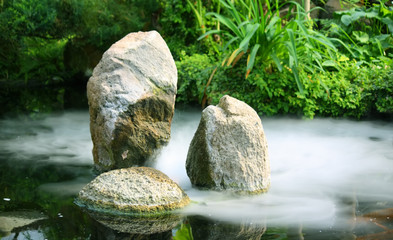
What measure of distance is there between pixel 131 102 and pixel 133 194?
3.32 ft

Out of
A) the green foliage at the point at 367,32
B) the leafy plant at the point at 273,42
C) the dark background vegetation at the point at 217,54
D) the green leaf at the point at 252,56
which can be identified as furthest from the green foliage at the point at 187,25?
the green foliage at the point at 367,32

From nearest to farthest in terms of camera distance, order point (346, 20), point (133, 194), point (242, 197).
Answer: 1. point (133, 194)
2. point (242, 197)
3. point (346, 20)

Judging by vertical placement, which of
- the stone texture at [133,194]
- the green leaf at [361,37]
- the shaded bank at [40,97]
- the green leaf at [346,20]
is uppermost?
the green leaf at [346,20]

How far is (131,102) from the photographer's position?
13.5ft

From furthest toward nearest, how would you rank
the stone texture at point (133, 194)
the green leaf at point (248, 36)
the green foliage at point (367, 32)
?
the green foliage at point (367, 32), the green leaf at point (248, 36), the stone texture at point (133, 194)

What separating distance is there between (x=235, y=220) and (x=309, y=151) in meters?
2.34

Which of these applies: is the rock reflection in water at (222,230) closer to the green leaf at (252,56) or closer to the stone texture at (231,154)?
the stone texture at (231,154)

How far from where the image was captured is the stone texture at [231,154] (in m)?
3.81

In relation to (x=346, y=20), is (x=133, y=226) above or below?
below

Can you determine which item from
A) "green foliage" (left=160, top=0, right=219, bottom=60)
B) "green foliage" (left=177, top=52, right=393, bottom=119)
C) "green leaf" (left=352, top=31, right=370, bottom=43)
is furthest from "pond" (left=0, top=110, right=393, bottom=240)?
"green foliage" (left=160, top=0, right=219, bottom=60)

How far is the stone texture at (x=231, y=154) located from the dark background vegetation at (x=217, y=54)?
2368mm

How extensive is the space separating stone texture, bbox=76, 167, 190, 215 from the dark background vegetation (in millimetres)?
3076

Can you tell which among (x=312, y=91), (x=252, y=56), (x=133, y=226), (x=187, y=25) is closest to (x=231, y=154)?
(x=133, y=226)

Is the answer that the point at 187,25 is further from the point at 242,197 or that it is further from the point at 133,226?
the point at 133,226
